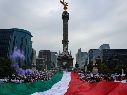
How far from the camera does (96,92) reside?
14742mm

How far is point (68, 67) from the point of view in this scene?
134 m

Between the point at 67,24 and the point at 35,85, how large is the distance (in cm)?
10352

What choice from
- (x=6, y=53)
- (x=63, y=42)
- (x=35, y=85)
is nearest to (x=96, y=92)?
(x=35, y=85)

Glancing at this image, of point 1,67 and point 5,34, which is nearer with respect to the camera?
point 1,67

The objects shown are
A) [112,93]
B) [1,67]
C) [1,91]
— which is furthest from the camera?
[1,67]

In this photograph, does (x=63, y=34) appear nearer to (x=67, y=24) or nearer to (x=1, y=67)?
(x=67, y=24)

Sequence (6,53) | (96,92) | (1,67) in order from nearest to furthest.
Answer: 1. (96,92)
2. (1,67)
3. (6,53)

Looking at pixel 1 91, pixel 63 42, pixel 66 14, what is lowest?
pixel 1 91

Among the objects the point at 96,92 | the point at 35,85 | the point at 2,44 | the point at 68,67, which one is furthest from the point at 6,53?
the point at 96,92

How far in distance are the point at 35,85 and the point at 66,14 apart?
10314cm

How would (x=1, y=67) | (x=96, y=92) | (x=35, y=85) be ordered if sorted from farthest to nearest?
(x=1, y=67) → (x=35, y=85) → (x=96, y=92)

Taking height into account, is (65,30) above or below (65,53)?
above

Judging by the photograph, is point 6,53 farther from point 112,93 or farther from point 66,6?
point 112,93

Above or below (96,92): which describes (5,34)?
above
